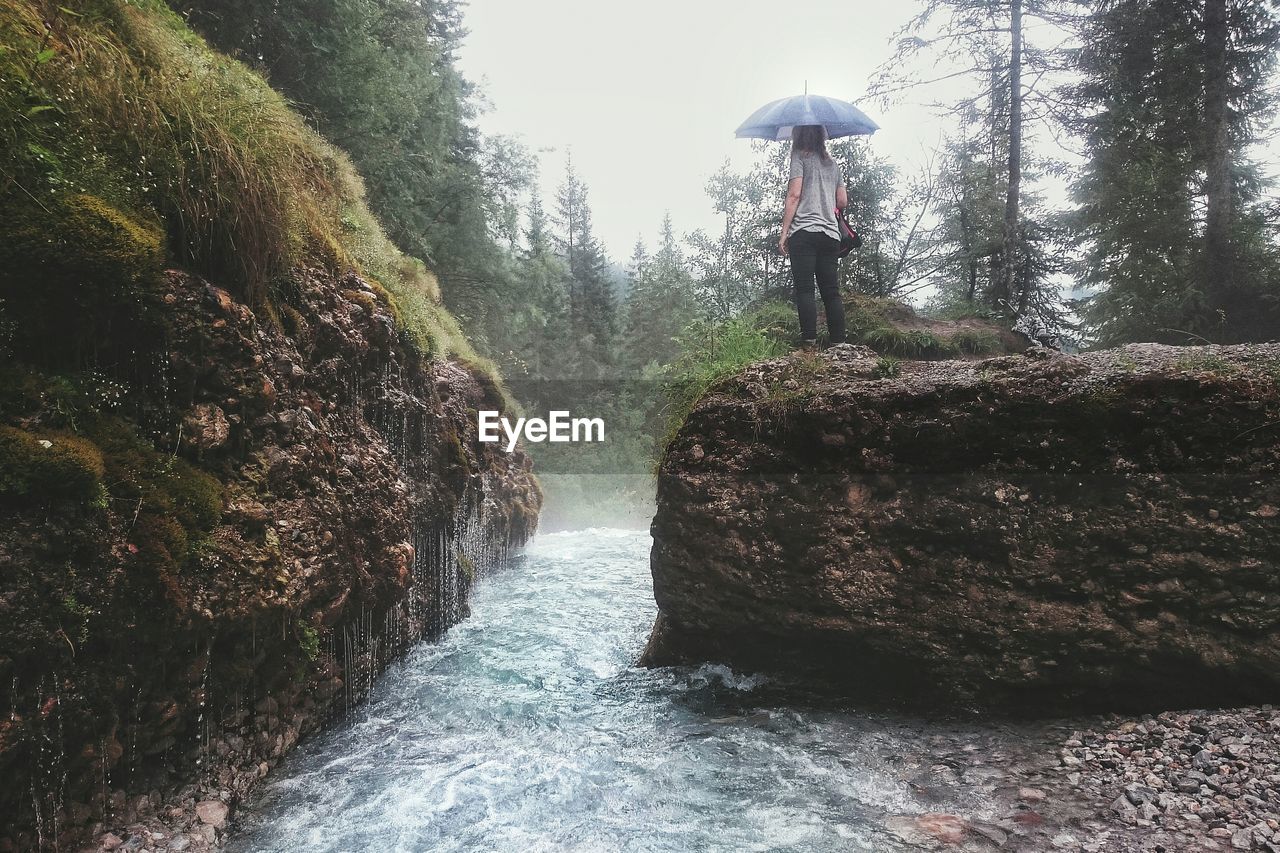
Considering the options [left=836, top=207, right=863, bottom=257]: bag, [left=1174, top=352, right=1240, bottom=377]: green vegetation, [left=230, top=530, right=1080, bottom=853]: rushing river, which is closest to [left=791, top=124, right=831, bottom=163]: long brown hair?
[left=836, top=207, right=863, bottom=257]: bag

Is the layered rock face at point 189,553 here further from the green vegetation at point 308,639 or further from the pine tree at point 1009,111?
the pine tree at point 1009,111

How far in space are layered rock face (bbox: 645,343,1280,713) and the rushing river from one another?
61 cm

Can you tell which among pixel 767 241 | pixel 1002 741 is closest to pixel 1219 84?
pixel 767 241

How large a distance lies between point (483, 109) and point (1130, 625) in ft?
77.9

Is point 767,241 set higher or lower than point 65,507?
higher

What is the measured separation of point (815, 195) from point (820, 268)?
79 cm

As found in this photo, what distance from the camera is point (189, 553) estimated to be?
3.61 metres

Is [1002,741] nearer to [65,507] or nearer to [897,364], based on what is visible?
[897,364]

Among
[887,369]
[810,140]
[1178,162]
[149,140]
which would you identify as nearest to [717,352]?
[887,369]

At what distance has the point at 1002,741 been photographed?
423 cm

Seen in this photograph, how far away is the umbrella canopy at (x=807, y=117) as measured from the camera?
668cm

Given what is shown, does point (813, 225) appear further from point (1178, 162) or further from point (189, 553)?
point (189, 553)

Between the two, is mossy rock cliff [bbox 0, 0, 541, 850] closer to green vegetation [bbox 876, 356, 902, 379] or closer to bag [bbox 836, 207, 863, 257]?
green vegetation [bbox 876, 356, 902, 379]

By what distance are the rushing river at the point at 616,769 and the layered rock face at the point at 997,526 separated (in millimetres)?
608
